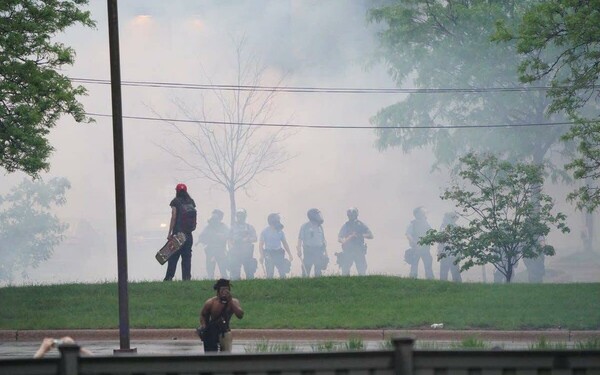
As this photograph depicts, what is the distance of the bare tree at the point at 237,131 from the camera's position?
3453 cm

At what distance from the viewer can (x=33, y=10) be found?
18078 millimetres

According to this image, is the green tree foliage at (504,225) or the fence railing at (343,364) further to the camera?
the green tree foliage at (504,225)

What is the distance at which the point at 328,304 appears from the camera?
17.2 m

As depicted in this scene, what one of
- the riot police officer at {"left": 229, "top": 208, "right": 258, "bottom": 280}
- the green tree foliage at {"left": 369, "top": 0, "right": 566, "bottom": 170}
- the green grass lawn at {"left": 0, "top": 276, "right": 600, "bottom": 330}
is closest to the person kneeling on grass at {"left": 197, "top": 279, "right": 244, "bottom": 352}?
the green grass lawn at {"left": 0, "top": 276, "right": 600, "bottom": 330}

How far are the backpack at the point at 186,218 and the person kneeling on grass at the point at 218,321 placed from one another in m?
7.81

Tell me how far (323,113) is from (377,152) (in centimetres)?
268

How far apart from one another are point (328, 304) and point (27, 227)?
2182 cm

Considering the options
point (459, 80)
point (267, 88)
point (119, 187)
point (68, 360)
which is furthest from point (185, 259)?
point (459, 80)

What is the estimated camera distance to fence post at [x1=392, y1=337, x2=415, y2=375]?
5.96 m

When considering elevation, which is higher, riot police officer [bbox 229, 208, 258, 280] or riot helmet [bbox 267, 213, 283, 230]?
riot helmet [bbox 267, 213, 283, 230]

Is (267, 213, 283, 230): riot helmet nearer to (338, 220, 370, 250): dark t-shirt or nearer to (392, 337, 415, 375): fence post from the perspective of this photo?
(338, 220, 370, 250): dark t-shirt

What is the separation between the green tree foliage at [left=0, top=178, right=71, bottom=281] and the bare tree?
14.8ft

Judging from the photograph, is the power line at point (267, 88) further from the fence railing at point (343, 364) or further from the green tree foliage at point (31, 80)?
the fence railing at point (343, 364)

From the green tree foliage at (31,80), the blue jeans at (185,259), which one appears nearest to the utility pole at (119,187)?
the green tree foliage at (31,80)
